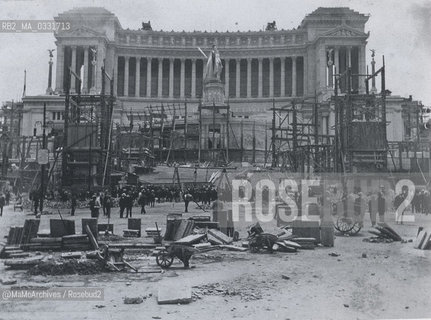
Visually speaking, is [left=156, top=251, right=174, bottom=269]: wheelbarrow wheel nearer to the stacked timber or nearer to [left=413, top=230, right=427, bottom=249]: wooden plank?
the stacked timber

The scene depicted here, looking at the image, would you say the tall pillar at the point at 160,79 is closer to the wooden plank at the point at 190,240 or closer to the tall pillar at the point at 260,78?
the tall pillar at the point at 260,78

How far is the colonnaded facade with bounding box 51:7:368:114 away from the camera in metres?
78.8

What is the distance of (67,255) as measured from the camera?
13.4m

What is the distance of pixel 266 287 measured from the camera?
428 inches

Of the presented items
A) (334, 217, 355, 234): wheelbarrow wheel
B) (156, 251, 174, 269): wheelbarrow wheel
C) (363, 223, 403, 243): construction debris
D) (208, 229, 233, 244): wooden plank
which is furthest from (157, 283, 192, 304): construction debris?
(334, 217, 355, 234): wheelbarrow wheel

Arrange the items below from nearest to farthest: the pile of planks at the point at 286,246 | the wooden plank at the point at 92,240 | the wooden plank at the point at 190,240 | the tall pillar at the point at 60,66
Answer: the wooden plank at the point at 190,240 < the wooden plank at the point at 92,240 < the pile of planks at the point at 286,246 < the tall pillar at the point at 60,66

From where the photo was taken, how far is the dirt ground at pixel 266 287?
8977 mm

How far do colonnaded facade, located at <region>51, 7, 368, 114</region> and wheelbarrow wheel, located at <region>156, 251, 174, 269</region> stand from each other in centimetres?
6436

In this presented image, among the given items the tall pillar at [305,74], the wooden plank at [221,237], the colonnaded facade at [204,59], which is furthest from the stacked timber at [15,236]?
the tall pillar at [305,74]

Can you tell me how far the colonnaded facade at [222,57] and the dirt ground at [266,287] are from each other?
207 feet

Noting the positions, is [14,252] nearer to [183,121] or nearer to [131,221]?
[131,221]

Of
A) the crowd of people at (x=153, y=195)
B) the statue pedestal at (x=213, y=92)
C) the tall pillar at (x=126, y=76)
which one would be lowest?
the crowd of people at (x=153, y=195)

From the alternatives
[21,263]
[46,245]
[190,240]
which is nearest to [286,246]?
[190,240]

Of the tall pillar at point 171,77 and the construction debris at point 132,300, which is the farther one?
the tall pillar at point 171,77
